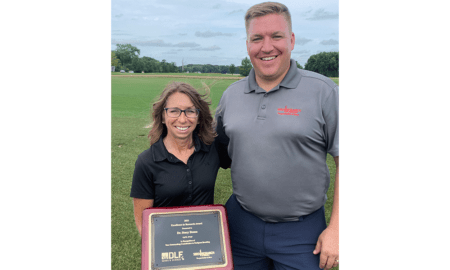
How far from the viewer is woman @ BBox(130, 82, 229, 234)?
5.88ft

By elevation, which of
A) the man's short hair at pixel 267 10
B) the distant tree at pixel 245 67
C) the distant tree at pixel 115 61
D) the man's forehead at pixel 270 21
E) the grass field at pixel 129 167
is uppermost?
the man's short hair at pixel 267 10

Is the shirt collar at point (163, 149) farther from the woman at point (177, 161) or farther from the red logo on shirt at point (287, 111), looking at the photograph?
the red logo on shirt at point (287, 111)

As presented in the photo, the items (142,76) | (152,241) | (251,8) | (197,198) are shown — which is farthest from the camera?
(142,76)

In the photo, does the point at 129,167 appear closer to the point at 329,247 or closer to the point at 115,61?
the point at 115,61

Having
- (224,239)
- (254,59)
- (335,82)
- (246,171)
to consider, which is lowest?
(224,239)

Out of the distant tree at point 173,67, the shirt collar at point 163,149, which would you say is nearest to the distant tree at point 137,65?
the distant tree at point 173,67

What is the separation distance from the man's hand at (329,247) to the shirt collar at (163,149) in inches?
32.8

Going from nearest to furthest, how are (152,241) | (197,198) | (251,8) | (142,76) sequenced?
(152,241)
(251,8)
(197,198)
(142,76)

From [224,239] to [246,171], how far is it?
0.40 metres

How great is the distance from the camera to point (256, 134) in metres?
1.75

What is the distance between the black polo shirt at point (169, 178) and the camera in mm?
1801

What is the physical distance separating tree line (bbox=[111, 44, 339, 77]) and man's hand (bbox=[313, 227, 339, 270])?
91 centimetres
